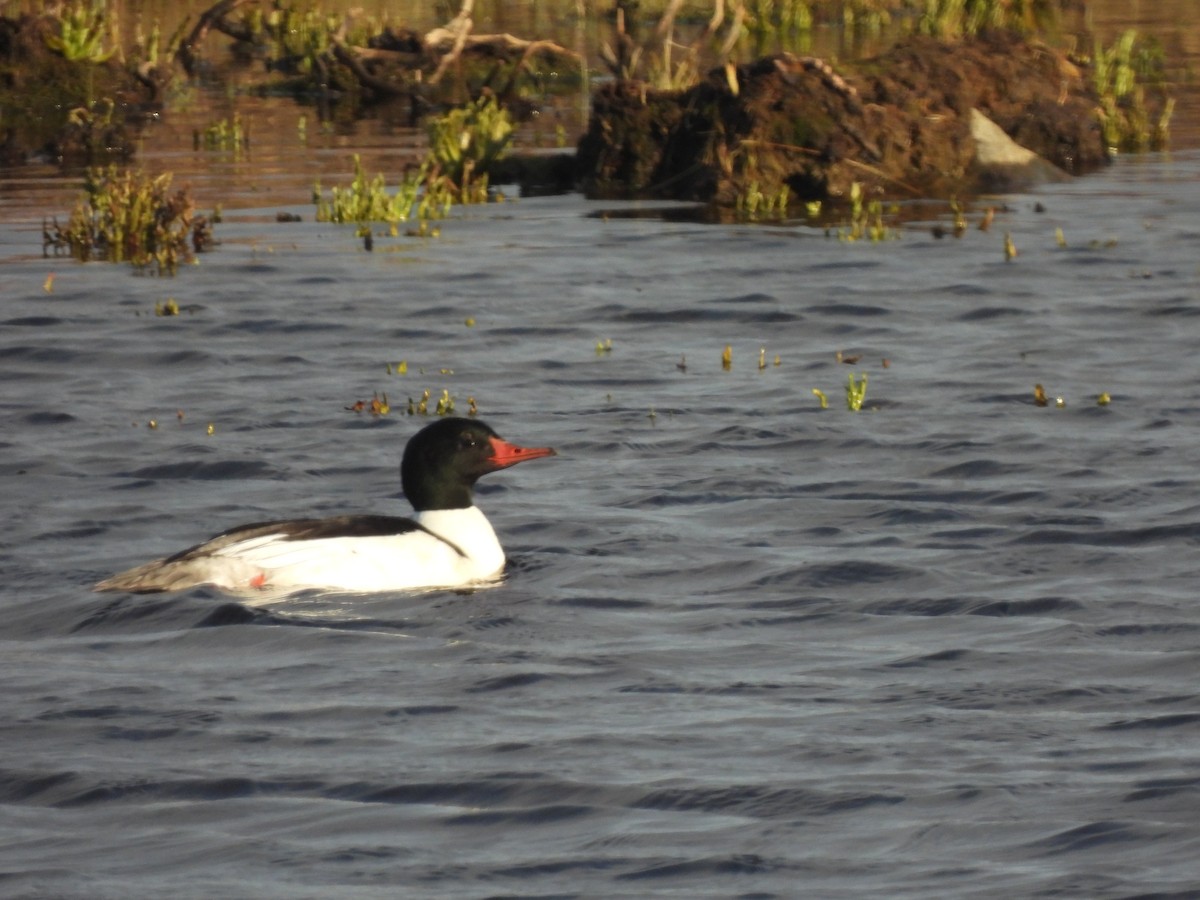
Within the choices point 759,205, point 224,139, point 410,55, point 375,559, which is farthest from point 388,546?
point 410,55

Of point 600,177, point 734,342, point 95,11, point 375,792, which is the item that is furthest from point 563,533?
point 95,11

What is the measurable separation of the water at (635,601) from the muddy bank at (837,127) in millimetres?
4191

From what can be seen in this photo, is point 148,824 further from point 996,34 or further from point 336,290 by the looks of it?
point 996,34

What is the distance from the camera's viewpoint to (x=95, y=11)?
1225 inches

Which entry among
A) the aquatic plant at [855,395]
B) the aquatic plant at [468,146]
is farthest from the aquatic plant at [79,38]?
the aquatic plant at [855,395]

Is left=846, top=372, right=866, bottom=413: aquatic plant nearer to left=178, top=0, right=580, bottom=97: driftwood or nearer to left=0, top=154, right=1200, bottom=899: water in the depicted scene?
left=0, top=154, right=1200, bottom=899: water

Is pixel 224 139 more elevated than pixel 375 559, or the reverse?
pixel 224 139

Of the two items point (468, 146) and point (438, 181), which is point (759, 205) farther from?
point (468, 146)

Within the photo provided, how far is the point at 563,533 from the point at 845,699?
10.5ft

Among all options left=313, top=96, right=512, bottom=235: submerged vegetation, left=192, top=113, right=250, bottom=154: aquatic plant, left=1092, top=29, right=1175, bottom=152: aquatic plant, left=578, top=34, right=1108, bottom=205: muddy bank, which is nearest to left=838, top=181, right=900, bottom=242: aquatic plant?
left=578, top=34, right=1108, bottom=205: muddy bank

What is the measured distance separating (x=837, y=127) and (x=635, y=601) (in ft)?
45.6

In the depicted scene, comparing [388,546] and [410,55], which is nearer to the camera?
[388,546]

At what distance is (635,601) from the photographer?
940 cm

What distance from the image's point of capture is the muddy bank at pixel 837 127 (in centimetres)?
2239
